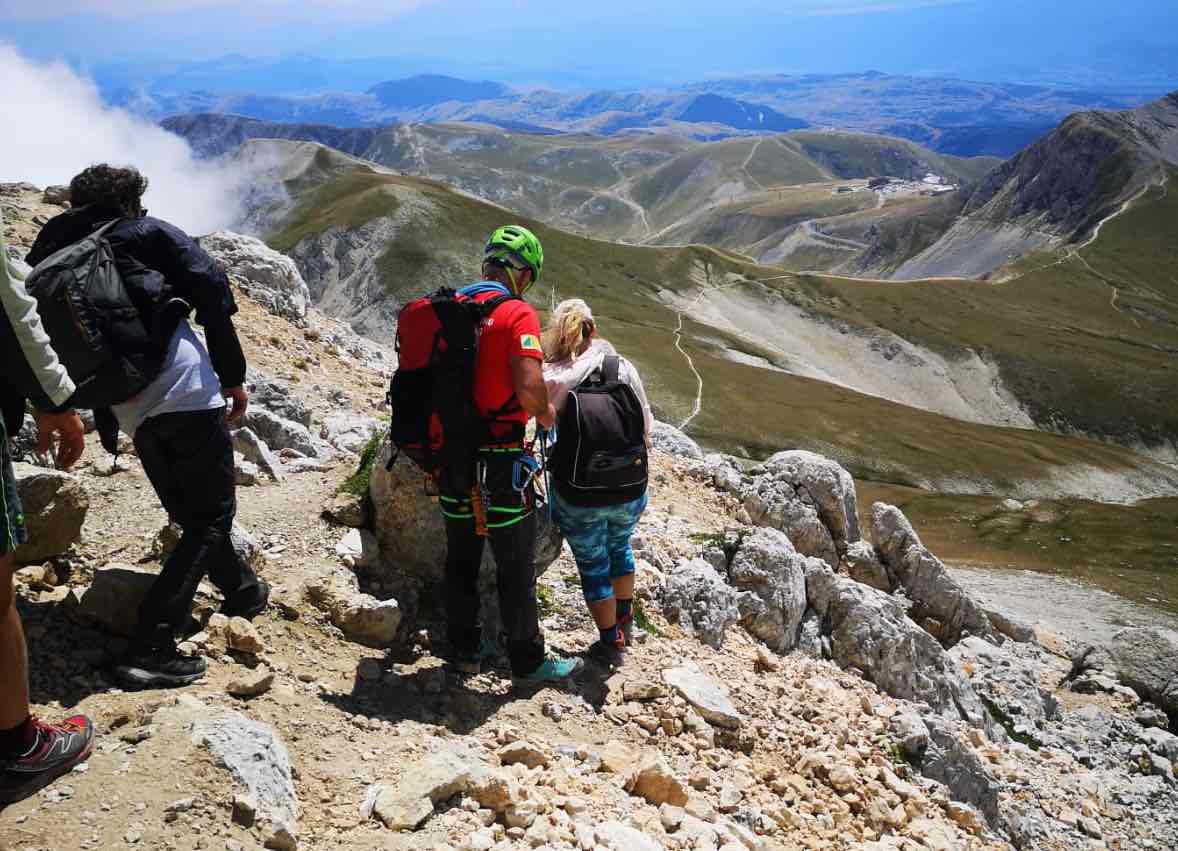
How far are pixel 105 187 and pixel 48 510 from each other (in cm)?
313

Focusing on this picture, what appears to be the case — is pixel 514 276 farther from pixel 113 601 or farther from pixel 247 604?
pixel 113 601

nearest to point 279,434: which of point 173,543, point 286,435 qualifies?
point 286,435

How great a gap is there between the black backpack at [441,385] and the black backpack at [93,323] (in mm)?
2228

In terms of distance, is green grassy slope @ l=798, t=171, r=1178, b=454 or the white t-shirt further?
green grassy slope @ l=798, t=171, r=1178, b=454

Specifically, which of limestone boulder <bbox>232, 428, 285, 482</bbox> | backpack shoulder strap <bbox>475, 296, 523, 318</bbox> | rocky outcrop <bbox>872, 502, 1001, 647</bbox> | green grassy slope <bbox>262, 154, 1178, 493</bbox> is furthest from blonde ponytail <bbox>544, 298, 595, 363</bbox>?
green grassy slope <bbox>262, 154, 1178, 493</bbox>

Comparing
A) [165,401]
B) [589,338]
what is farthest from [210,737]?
[589,338]

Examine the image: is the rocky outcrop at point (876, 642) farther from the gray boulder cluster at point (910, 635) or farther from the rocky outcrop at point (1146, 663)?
the rocky outcrop at point (1146, 663)

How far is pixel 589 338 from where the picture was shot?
8898mm

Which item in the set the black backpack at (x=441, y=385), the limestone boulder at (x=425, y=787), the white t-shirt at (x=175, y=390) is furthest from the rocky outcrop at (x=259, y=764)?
the black backpack at (x=441, y=385)

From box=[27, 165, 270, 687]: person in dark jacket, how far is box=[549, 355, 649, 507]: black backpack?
11.1 ft

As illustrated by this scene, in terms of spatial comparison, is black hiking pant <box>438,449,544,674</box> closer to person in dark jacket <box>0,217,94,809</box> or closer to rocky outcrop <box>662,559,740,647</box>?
rocky outcrop <box>662,559,740,647</box>

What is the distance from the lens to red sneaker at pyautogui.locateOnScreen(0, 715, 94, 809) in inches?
191

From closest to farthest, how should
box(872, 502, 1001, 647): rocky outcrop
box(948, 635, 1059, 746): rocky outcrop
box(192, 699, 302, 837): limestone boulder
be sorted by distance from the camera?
box(192, 699, 302, 837): limestone boulder < box(948, 635, 1059, 746): rocky outcrop < box(872, 502, 1001, 647): rocky outcrop

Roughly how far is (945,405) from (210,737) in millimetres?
150939
